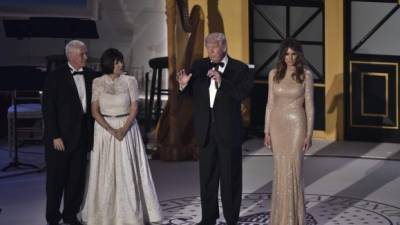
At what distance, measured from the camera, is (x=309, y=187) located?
852 cm

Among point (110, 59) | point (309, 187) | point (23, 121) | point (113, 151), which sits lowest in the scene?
point (309, 187)

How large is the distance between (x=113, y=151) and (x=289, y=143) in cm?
133

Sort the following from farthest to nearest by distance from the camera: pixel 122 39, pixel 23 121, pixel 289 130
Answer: pixel 122 39
pixel 23 121
pixel 289 130

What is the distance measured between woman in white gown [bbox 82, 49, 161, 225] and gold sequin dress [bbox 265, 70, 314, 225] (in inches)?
43.4

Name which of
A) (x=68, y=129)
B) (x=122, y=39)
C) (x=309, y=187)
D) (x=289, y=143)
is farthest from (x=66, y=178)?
(x=122, y=39)

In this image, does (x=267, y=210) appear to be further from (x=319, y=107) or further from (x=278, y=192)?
(x=319, y=107)

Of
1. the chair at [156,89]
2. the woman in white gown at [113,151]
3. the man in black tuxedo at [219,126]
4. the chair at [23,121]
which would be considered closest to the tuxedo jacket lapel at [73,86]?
the woman in white gown at [113,151]

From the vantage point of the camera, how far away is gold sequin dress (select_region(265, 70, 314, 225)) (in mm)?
6469

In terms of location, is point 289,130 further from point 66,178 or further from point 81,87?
point 66,178

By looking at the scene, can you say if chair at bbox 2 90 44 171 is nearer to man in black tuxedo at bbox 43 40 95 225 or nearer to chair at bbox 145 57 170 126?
chair at bbox 145 57 170 126

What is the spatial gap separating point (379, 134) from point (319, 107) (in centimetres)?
81

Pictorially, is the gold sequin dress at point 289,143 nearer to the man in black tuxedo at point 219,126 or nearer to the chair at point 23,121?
the man in black tuxedo at point 219,126

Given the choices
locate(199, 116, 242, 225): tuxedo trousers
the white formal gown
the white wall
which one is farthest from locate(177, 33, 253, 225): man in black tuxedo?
the white wall

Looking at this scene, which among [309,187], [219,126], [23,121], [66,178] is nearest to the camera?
[219,126]
